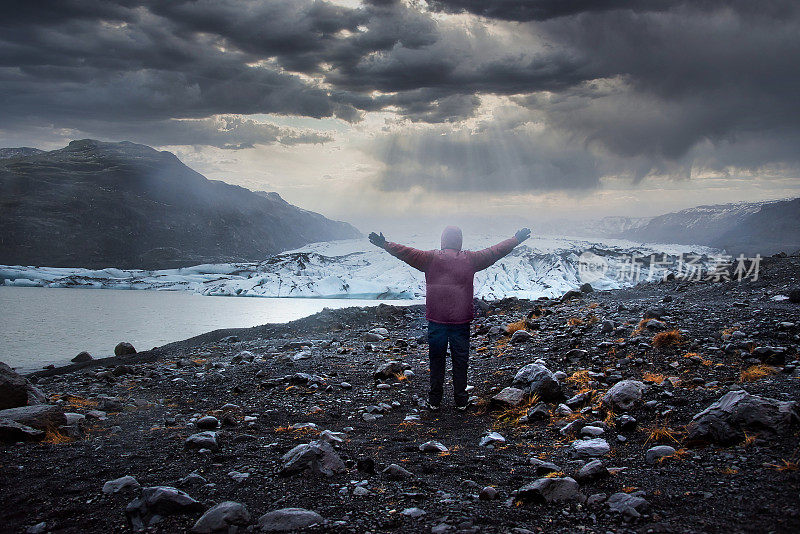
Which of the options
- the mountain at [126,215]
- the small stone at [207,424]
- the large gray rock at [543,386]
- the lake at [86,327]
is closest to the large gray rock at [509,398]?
the large gray rock at [543,386]

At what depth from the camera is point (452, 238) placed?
234 inches

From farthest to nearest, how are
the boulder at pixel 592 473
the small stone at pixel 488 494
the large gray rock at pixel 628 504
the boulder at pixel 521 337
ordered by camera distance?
the boulder at pixel 521 337, the boulder at pixel 592 473, the small stone at pixel 488 494, the large gray rock at pixel 628 504

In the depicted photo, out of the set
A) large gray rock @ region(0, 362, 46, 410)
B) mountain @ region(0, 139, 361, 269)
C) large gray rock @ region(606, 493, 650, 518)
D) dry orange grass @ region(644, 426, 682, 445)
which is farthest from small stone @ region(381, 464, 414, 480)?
mountain @ region(0, 139, 361, 269)

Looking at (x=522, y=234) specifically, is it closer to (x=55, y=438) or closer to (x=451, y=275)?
(x=451, y=275)

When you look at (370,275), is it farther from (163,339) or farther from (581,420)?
(581,420)

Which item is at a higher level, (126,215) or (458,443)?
(126,215)

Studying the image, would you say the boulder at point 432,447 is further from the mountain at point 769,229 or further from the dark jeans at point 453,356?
the mountain at point 769,229

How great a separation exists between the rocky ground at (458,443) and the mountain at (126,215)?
110m

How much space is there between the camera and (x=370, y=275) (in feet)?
180

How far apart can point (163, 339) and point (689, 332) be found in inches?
725

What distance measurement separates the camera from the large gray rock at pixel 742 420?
329 cm

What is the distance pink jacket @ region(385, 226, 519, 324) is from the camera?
5688 mm

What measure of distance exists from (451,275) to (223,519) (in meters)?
3.72

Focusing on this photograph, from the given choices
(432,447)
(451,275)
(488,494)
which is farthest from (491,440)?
(451,275)
